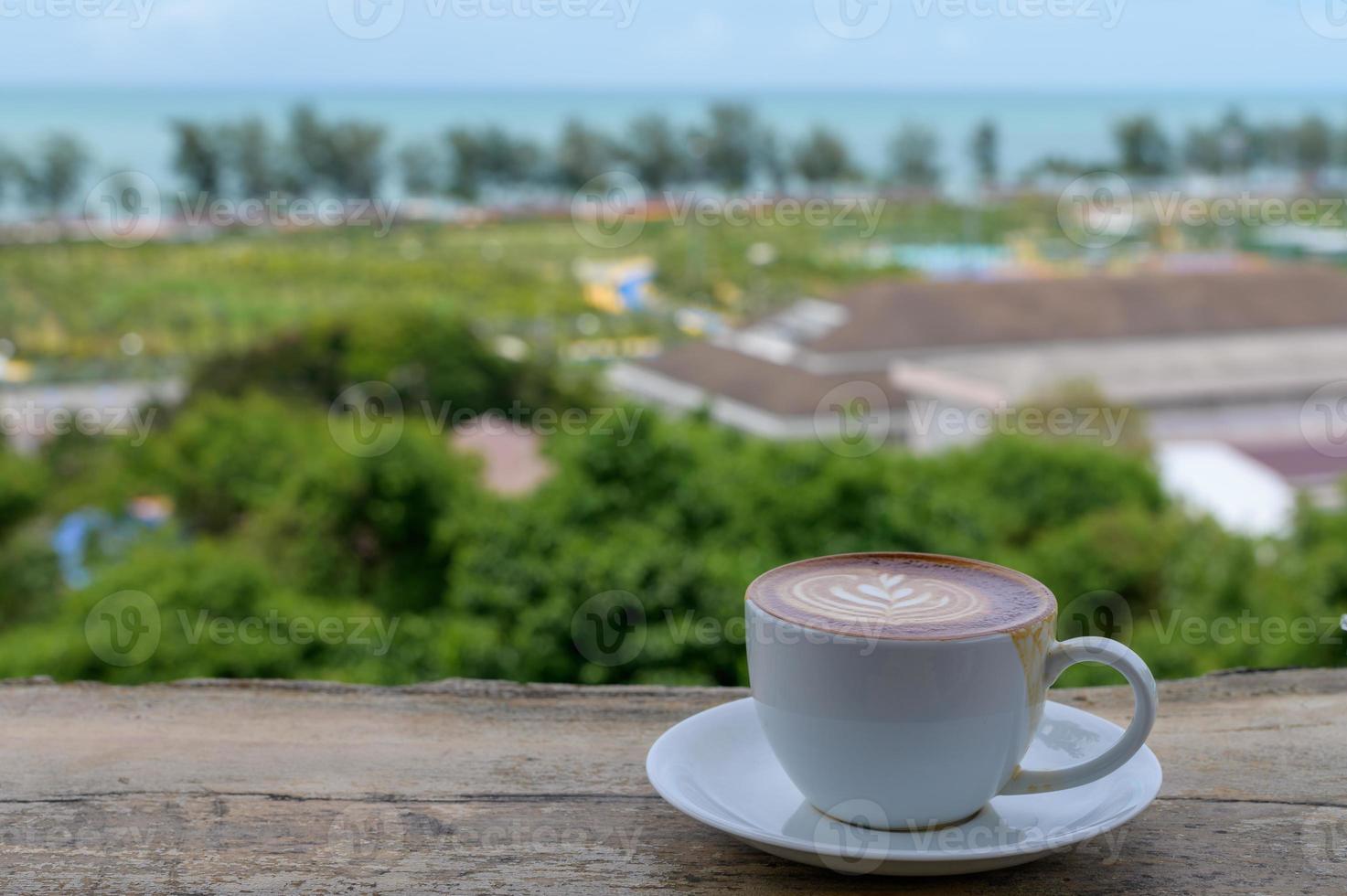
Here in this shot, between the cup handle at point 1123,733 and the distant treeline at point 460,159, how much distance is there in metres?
12.3

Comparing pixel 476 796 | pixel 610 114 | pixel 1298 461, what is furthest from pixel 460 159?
pixel 476 796

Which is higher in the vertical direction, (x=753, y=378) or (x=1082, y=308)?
(x=1082, y=308)

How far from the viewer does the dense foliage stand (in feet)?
8.36

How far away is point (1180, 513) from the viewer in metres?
5.29

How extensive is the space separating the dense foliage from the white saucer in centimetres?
182

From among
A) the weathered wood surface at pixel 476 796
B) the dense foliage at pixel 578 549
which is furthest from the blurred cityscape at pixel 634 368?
the weathered wood surface at pixel 476 796

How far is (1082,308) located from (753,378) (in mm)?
4767

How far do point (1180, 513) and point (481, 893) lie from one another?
5309mm

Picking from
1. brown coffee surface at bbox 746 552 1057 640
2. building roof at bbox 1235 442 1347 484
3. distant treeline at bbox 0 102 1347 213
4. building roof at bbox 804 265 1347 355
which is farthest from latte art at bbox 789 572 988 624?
distant treeline at bbox 0 102 1347 213

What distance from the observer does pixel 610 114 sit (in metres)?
15.7

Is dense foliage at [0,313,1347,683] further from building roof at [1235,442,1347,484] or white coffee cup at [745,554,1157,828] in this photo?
building roof at [1235,442,1347,484]

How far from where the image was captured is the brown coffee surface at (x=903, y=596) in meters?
0.42

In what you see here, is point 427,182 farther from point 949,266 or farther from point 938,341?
point 949,266

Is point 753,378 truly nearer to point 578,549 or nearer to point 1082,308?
point 1082,308
